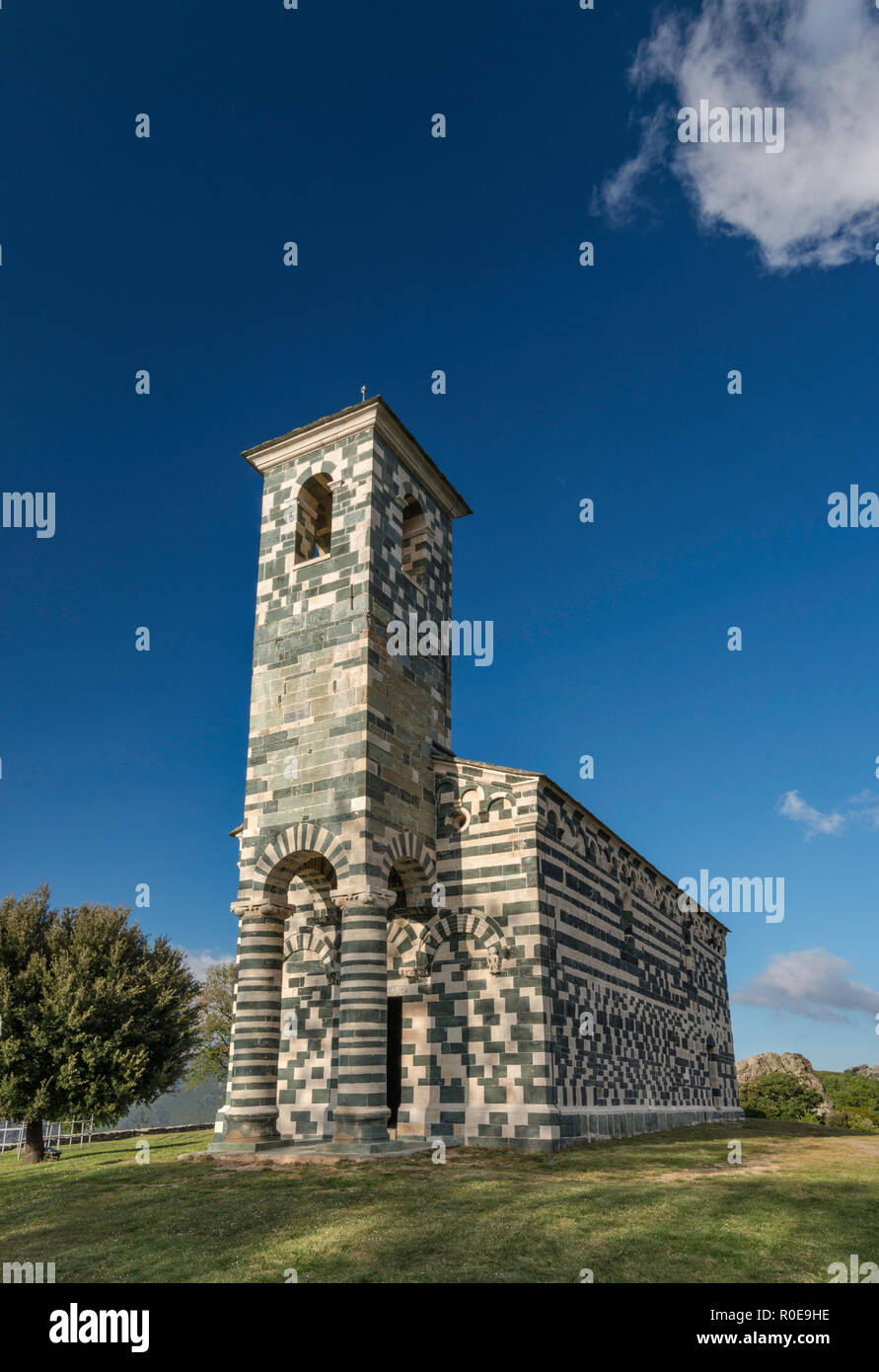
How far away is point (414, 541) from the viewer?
24.8 meters

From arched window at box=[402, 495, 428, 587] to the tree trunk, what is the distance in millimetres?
18701

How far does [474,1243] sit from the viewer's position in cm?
903

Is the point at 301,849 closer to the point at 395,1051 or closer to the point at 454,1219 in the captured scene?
the point at 395,1051

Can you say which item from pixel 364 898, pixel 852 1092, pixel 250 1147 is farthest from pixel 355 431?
pixel 852 1092

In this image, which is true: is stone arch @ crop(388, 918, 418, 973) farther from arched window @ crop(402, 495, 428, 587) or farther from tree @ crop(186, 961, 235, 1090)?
tree @ crop(186, 961, 235, 1090)

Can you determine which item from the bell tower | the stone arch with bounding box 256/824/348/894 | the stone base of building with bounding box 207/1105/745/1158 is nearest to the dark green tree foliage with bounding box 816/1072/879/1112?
the stone base of building with bounding box 207/1105/745/1158

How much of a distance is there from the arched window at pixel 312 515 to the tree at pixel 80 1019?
1299 centimetres

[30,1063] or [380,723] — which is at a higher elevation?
[380,723]

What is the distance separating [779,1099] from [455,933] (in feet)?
147

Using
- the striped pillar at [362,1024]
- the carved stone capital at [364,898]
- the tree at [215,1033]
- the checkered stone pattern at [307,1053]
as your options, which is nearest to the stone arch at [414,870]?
the carved stone capital at [364,898]
